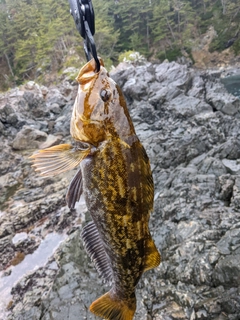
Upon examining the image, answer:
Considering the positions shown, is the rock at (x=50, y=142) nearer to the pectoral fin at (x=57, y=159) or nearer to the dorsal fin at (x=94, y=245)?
the dorsal fin at (x=94, y=245)

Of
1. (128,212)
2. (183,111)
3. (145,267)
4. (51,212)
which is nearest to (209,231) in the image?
(145,267)

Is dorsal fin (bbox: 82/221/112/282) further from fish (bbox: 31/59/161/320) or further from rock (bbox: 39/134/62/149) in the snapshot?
rock (bbox: 39/134/62/149)

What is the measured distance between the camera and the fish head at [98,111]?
2.06m

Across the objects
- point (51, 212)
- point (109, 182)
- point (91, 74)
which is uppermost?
point (91, 74)

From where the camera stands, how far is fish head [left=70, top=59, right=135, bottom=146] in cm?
206

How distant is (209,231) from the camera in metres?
5.22

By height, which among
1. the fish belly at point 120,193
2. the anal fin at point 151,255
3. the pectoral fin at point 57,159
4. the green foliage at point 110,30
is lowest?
the anal fin at point 151,255

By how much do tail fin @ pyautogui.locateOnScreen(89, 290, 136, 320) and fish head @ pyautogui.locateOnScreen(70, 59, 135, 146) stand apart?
1.54m

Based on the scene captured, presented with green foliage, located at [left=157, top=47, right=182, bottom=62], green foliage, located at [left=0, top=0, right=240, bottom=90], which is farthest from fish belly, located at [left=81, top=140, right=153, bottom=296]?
green foliage, located at [left=157, top=47, right=182, bottom=62]

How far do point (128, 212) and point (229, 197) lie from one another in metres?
5.15

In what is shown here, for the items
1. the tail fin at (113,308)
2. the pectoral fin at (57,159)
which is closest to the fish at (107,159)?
the pectoral fin at (57,159)

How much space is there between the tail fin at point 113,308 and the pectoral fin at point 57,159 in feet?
4.50

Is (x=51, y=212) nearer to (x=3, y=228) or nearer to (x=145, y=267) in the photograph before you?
(x=3, y=228)

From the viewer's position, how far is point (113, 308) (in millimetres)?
2549
